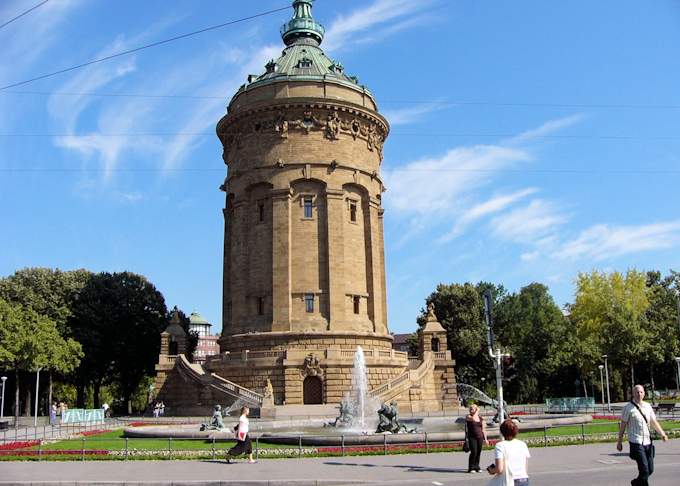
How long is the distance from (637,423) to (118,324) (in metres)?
55.4

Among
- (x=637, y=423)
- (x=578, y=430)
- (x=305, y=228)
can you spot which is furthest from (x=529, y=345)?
(x=637, y=423)

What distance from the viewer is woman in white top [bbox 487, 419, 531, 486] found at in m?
7.38

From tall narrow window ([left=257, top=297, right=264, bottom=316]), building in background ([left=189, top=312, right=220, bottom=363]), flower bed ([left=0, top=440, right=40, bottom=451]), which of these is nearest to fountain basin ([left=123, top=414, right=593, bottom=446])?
flower bed ([left=0, top=440, right=40, bottom=451])

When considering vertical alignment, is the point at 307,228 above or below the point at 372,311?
above

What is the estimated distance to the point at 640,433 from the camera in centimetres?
1028

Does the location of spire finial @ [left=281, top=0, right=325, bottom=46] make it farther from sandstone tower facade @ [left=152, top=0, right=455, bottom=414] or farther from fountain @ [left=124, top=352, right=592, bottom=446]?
fountain @ [left=124, top=352, right=592, bottom=446]

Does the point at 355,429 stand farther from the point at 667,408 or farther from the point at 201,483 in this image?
the point at 667,408

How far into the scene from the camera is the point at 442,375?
1838 inches

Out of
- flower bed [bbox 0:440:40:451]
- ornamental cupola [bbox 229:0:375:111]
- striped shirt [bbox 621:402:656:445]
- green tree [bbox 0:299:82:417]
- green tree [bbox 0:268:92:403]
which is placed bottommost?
flower bed [bbox 0:440:40:451]

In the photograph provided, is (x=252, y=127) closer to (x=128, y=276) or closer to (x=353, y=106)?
(x=353, y=106)

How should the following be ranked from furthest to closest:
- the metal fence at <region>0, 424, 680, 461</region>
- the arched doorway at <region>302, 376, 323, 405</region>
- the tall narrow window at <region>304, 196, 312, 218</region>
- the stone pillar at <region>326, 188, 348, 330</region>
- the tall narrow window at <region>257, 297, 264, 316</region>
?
1. the tall narrow window at <region>304, 196, 312, 218</region>
2. the tall narrow window at <region>257, 297, 264, 316</region>
3. the stone pillar at <region>326, 188, 348, 330</region>
4. the arched doorway at <region>302, 376, 323, 405</region>
5. the metal fence at <region>0, 424, 680, 461</region>

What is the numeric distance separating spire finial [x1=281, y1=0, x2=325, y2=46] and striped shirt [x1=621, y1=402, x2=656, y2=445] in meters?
51.1

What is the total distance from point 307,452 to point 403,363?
1109 inches

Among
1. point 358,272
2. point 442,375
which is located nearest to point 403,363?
point 442,375
